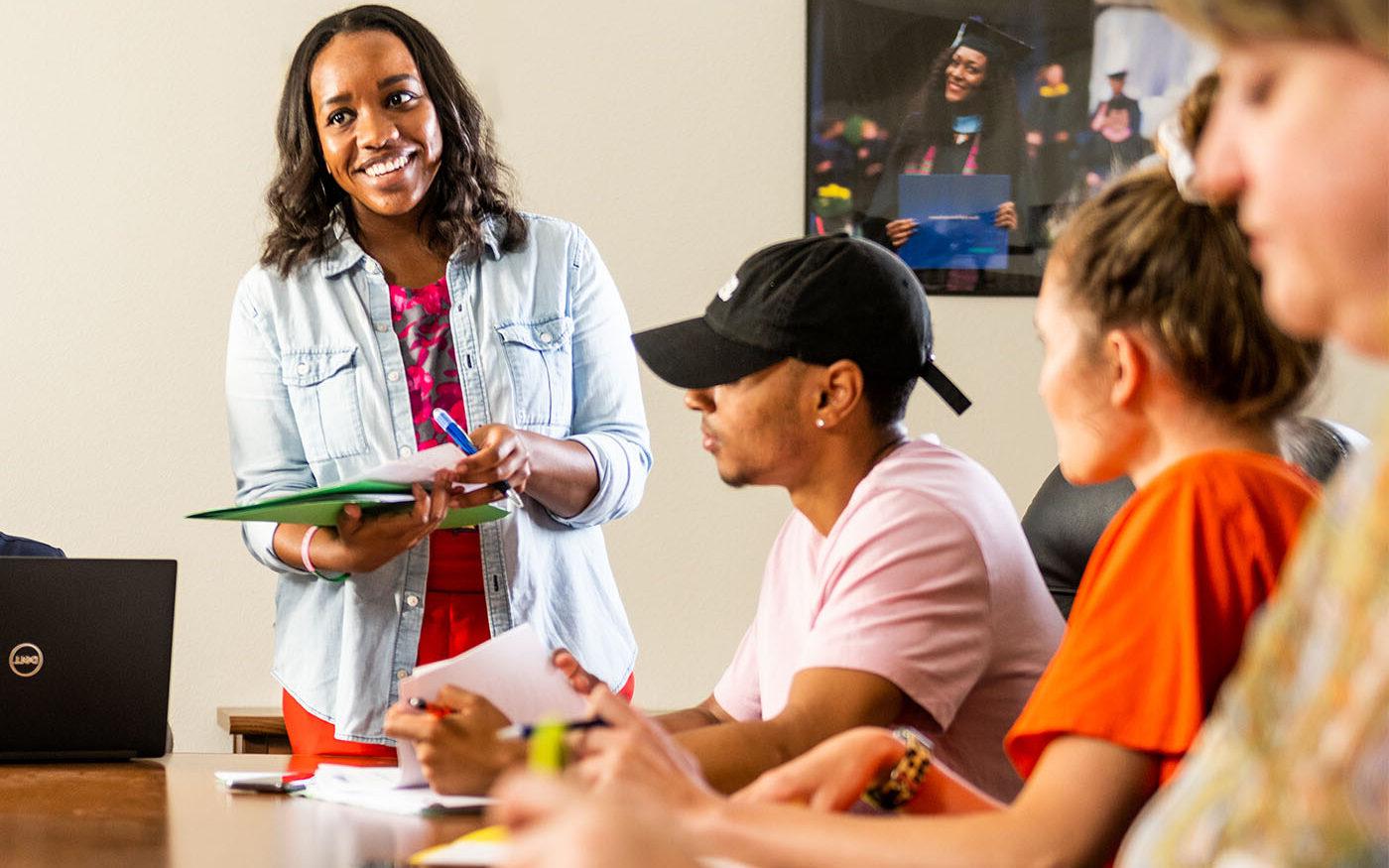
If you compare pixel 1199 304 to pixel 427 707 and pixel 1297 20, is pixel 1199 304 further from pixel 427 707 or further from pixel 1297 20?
pixel 427 707

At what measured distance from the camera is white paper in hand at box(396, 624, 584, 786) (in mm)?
1464

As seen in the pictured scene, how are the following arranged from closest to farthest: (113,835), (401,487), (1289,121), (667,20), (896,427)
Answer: (1289,121)
(113,835)
(896,427)
(401,487)
(667,20)

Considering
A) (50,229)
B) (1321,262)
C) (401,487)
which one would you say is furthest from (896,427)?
(50,229)

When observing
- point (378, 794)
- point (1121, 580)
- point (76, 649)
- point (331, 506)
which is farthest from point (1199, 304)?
point (76, 649)

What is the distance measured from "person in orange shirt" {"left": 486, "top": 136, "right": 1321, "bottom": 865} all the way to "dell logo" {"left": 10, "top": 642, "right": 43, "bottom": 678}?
99cm

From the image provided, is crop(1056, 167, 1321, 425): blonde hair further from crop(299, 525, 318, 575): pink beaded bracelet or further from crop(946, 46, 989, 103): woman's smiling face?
crop(946, 46, 989, 103): woman's smiling face

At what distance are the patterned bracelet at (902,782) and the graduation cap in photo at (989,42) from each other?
270 centimetres

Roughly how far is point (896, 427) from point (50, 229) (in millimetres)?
2336

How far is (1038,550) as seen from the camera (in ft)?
7.61

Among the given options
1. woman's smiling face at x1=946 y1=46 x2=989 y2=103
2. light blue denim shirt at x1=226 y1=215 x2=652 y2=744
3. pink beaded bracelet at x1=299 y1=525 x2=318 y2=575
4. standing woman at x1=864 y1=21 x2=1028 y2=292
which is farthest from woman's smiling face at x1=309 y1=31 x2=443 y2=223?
woman's smiling face at x1=946 y1=46 x2=989 y2=103

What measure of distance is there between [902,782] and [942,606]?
0.25 m

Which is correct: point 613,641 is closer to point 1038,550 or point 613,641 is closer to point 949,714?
point 1038,550

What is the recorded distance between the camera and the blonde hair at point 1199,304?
1.11m

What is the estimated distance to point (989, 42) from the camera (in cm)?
367
